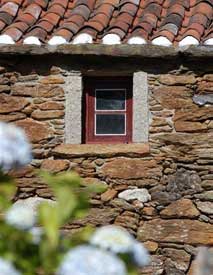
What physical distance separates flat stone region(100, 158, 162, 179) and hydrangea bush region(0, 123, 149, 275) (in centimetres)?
453

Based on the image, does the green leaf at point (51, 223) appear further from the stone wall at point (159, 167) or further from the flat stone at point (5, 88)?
the flat stone at point (5, 88)

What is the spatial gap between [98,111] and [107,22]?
0.78m

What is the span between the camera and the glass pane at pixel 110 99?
670 cm

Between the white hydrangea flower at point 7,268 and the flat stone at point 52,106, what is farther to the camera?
the flat stone at point 52,106

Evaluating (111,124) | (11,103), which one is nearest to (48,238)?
(11,103)

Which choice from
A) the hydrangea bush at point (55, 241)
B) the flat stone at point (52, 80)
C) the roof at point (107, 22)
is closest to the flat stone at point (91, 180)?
the flat stone at point (52, 80)

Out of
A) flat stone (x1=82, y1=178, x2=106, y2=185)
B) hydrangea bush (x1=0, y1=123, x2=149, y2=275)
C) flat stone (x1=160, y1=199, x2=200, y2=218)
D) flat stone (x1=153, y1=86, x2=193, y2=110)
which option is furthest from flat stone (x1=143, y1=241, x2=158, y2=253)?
hydrangea bush (x1=0, y1=123, x2=149, y2=275)

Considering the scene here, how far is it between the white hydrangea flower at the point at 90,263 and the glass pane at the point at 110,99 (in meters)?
5.10

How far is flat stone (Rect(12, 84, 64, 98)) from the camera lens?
6.45 meters

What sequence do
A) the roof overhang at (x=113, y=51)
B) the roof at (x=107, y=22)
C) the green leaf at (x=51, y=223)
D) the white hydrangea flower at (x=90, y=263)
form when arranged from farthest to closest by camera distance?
1. the roof at (x=107, y=22)
2. the roof overhang at (x=113, y=51)
3. the green leaf at (x=51, y=223)
4. the white hydrangea flower at (x=90, y=263)

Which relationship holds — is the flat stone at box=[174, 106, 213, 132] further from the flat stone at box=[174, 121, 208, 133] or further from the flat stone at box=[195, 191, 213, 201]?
the flat stone at box=[195, 191, 213, 201]

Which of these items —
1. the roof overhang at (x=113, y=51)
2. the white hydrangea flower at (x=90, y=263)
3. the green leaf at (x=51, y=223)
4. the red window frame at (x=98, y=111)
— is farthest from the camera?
the red window frame at (x=98, y=111)

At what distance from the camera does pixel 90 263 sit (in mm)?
1570

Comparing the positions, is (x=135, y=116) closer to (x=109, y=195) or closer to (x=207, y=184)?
(x=109, y=195)
